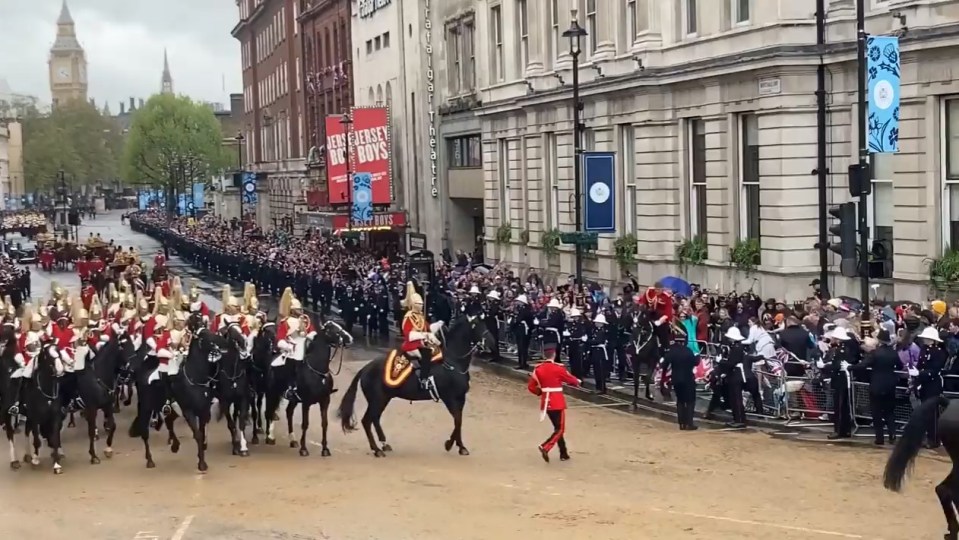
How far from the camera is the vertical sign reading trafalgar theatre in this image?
178ft

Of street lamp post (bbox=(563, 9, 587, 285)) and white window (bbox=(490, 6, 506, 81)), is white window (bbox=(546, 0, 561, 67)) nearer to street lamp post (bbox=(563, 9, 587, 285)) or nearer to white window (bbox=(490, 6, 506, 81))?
white window (bbox=(490, 6, 506, 81))

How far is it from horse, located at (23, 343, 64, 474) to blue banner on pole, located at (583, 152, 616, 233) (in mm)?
15570

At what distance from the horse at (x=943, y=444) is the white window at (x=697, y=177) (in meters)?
18.5

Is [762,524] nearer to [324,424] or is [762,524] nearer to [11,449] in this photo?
[324,424]

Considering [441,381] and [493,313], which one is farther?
[493,313]

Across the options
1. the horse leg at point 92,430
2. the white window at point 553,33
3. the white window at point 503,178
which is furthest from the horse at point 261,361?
the white window at point 503,178

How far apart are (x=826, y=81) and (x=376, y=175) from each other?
32153 mm

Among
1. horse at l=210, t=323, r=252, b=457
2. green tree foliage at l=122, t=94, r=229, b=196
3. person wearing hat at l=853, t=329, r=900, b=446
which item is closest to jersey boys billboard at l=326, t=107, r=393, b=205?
horse at l=210, t=323, r=252, b=457

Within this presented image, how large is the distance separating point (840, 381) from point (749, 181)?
1114 cm

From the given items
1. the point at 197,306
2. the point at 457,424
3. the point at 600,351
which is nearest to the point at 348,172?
the point at 197,306

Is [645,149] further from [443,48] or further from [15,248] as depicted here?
[15,248]

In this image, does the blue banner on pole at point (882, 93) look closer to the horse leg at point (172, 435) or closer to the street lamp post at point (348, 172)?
the horse leg at point (172, 435)

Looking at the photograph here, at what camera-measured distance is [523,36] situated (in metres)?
43.0

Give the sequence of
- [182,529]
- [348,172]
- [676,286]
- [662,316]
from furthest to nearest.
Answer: [348,172] < [676,286] < [662,316] < [182,529]
